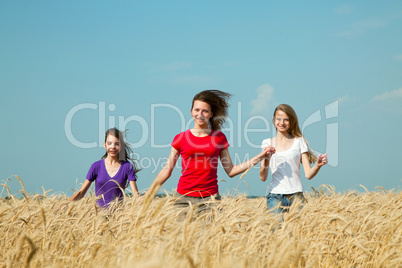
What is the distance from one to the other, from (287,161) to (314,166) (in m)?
0.34

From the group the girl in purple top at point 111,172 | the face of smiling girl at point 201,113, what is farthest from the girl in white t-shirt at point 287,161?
the girl in purple top at point 111,172

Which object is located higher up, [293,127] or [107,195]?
[293,127]

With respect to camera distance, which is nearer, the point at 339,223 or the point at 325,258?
the point at 325,258

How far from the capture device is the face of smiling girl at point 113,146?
5.53 meters

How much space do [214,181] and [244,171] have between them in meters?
0.38

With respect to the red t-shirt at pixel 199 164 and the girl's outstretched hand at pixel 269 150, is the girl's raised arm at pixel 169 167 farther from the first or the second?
the girl's outstretched hand at pixel 269 150

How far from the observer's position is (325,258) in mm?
3254

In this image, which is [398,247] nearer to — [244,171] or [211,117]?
[244,171]

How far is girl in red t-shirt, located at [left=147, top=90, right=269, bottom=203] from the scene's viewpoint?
13.9ft

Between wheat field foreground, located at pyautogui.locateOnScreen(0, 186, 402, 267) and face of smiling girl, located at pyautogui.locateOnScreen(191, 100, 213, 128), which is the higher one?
face of smiling girl, located at pyautogui.locateOnScreen(191, 100, 213, 128)

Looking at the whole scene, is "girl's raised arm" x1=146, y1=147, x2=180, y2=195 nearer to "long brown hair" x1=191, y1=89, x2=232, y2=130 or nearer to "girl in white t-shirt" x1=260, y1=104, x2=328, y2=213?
"long brown hair" x1=191, y1=89, x2=232, y2=130

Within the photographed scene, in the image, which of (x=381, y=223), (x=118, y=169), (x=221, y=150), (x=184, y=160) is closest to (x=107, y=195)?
(x=118, y=169)

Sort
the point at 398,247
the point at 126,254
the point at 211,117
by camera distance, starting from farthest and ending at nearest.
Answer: the point at 211,117 → the point at 398,247 → the point at 126,254

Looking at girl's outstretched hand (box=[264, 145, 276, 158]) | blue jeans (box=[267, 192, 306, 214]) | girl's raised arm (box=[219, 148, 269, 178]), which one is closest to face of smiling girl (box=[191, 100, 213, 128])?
girl's raised arm (box=[219, 148, 269, 178])
